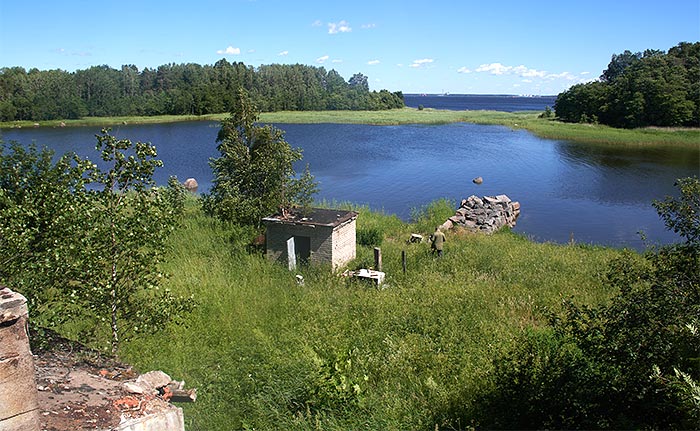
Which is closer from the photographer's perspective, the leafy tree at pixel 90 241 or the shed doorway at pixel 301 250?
the leafy tree at pixel 90 241

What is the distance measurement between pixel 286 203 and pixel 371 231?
4495 mm

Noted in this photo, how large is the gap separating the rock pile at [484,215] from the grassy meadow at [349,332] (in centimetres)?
587

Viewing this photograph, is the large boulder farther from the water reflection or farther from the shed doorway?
the shed doorway

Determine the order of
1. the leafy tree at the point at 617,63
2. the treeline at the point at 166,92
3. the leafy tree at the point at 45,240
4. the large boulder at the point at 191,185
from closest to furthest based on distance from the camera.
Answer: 1. the leafy tree at the point at 45,240
2. the large boulder at the point at 191,185
3. the treeline at the point at 166,92
4. the leafy tree at the point at 617,63

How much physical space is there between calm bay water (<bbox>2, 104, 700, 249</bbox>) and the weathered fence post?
2527cm

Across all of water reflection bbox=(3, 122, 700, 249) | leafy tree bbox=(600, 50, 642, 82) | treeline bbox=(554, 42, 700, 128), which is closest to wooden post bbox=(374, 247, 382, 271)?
water reflection bbox=(3, 122, 700, 249)

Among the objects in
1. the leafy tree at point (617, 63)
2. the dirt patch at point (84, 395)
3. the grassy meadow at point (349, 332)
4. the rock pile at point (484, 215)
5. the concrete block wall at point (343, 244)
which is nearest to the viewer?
the dirt patch at point (84, 395)

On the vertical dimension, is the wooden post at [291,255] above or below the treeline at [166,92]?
below

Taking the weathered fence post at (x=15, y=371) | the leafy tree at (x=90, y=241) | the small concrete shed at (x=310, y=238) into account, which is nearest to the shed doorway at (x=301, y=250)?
the small concrete shed at (x=310, y=238)

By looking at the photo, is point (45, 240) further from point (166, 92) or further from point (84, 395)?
point (166, 92)

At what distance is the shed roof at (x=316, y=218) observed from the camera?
57.8ft

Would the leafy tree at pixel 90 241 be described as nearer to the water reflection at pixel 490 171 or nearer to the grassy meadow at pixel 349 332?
the grassy meadow at pixel 349 332

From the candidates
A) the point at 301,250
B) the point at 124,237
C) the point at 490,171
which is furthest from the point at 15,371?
the point at 490,171

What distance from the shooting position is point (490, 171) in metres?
48.2
